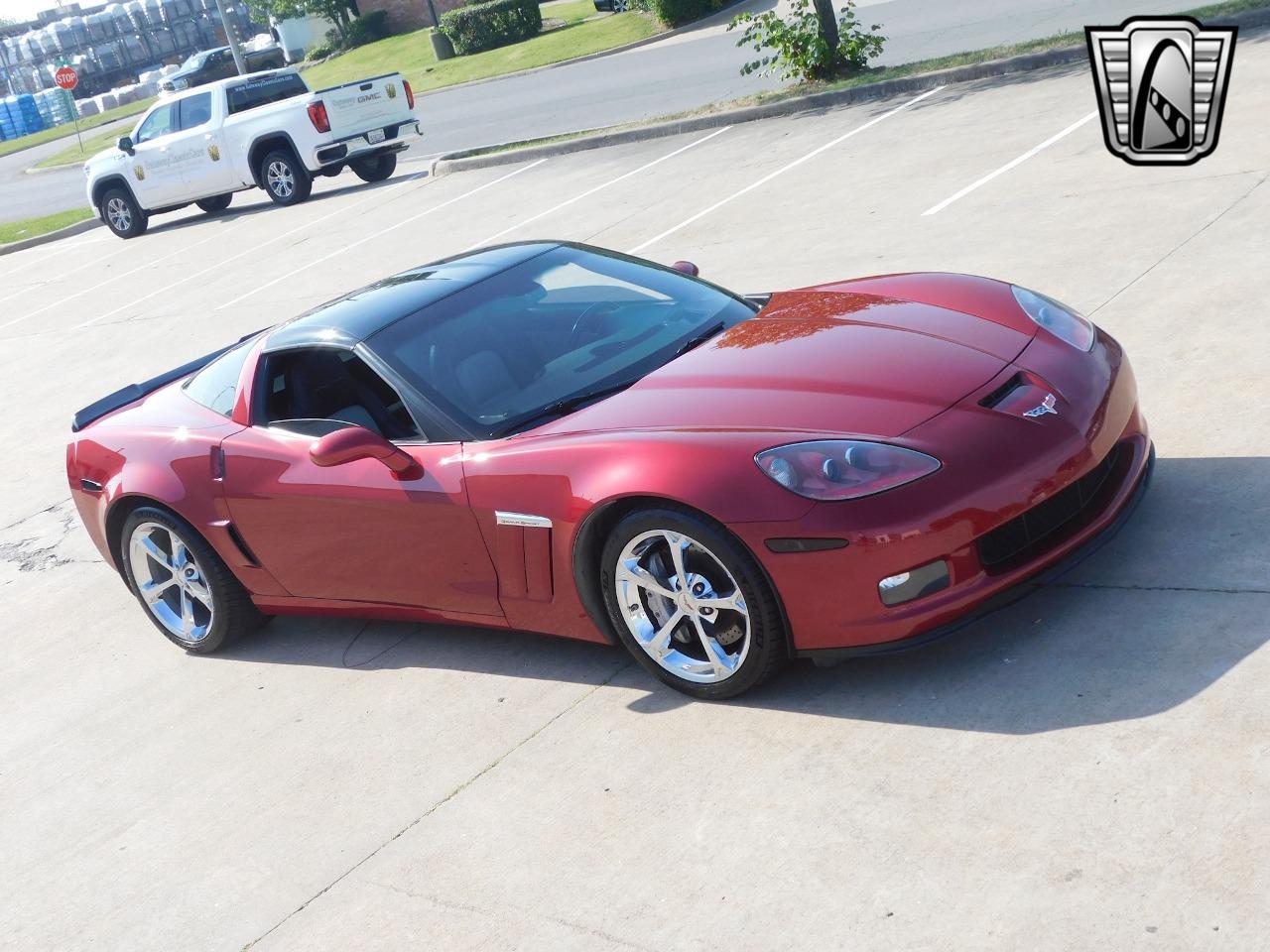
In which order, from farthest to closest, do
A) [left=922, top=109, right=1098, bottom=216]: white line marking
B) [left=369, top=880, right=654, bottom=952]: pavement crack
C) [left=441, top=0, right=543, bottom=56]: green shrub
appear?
[left=441, top=0, right=543, bottom=56]: green shrub < [left=922, top=109, right=1098, bottom=216]: white line marking < [left=369, top=880, right=654, bottom=952]: pavement crack

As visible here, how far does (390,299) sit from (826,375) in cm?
192

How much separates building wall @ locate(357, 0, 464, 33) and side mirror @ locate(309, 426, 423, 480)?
160 feet

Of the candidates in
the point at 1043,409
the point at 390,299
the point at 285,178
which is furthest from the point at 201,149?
the point at 1043,409

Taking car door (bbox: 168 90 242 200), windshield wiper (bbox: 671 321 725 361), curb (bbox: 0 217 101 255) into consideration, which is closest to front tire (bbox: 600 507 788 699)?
windshield wiper (bbox: 671 321 725 361)

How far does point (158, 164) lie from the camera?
2236cm

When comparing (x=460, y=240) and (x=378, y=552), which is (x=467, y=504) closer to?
(x=378, y=552)

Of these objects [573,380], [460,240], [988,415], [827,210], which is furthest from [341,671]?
[460,240]

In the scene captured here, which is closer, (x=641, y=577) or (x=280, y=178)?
(x=641, y=577)

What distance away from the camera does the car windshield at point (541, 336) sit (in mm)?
5090

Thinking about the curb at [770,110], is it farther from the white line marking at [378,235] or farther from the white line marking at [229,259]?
the white line marking at [229,259]

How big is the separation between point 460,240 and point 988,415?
10.7 meters

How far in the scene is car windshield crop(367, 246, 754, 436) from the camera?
509 centimetres

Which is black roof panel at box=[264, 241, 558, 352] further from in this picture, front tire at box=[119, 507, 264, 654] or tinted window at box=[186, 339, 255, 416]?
front tire at box=[119, 507, 264, 654]

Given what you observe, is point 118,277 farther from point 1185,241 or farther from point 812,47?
point 1185,241
